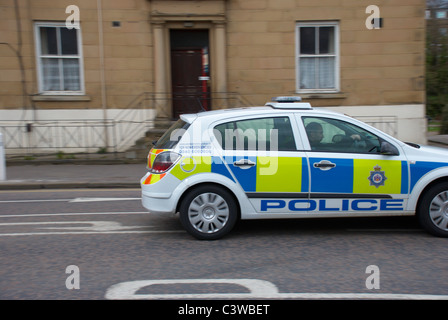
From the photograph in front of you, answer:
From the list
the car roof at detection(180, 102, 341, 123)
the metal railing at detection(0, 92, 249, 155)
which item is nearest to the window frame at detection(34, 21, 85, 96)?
the metal railing at detection(0, 92, 249, 155)

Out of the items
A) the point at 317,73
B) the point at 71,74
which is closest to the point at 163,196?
the point at 71,74

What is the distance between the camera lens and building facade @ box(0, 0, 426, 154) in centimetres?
1337

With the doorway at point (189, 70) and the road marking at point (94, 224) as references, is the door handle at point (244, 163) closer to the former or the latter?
the road marking at point (94, 224)

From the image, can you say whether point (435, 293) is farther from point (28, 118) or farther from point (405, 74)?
point (28, 118)

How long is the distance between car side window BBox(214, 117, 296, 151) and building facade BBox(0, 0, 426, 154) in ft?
26.3

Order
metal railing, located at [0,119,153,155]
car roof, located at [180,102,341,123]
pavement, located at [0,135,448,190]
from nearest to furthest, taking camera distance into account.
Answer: car roof, located at [180,102,341,123] → pavement, located at [0,135,448,190] → metal railing, located at [0,119,153,155]

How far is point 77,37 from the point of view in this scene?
1357 centimetres

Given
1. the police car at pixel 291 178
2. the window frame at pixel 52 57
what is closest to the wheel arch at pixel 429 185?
the police car at pixel 291 178

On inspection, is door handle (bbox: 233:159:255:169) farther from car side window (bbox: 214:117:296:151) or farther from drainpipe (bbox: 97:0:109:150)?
drainpipe (bbox: 97:0:109:150)

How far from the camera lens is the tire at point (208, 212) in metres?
5.60

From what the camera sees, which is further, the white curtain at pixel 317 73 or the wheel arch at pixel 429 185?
the white curtain at pixel 317 73

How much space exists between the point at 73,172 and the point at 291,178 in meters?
7.50

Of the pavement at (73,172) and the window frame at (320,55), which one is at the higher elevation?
the window frame at (320,55)

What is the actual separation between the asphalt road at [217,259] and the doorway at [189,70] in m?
7.27
